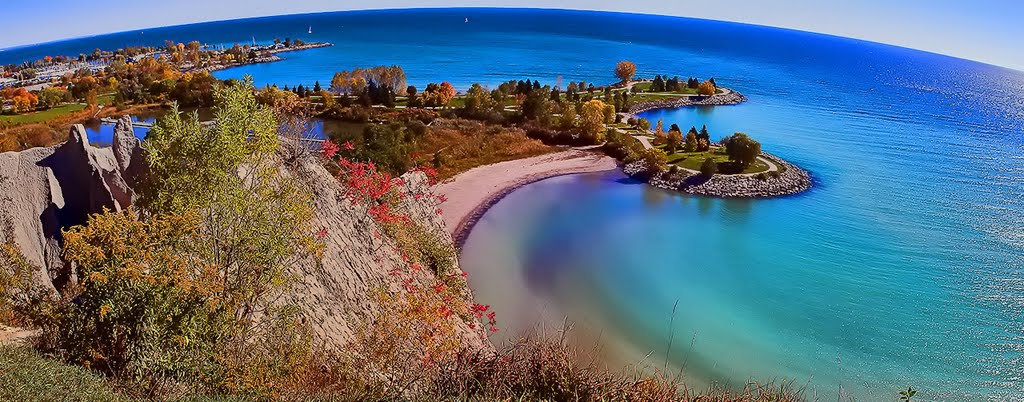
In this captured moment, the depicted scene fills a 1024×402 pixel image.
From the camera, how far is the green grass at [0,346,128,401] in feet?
22.9

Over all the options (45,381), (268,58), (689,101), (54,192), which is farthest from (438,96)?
(268,58)

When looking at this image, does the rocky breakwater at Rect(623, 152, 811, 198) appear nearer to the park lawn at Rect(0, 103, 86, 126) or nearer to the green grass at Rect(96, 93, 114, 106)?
the park lawn at Rect(0, 103, 86, 126)

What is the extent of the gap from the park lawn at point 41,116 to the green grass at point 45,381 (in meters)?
61.0

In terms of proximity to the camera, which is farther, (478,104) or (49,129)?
(478,104)

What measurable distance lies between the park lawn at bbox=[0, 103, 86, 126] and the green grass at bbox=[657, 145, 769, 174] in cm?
6526

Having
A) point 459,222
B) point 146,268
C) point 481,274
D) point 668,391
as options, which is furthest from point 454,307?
point 459,222

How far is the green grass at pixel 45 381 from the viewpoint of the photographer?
6969 mm

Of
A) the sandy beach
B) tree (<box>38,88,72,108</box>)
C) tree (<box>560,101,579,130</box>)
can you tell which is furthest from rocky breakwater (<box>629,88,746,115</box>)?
tree (<box>38,88,72,108</box>)

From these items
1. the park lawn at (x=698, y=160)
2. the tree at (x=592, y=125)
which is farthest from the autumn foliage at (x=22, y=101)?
the park lawn at (x=698, y=160)

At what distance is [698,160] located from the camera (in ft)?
157

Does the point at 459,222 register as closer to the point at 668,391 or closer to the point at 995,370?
the point at 668,391

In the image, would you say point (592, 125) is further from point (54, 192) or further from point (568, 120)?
point (54, 192)

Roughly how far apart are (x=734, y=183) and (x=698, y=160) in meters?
6.09

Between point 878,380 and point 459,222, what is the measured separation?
22.4 metres
